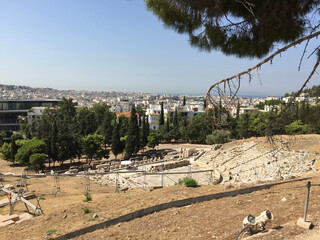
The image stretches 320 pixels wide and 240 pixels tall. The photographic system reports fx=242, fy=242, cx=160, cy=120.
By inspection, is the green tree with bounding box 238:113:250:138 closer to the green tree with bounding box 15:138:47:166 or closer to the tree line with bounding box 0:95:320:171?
the tree line with bounding box 0:95:320:171

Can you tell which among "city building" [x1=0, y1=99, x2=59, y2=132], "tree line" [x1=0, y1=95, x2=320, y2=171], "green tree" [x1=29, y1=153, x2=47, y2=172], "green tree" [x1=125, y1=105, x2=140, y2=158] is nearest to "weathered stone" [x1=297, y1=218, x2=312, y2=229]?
"tree line" [x1=0, y1=95, x2=320, y2=171]

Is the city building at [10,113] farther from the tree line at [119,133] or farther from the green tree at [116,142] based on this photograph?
the green tree at [116,142]

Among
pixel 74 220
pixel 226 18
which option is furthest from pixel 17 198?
pixel 226 18

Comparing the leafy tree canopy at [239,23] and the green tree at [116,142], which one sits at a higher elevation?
the leafy tree canopy at [239,23]

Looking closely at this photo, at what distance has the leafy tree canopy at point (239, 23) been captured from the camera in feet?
15.7

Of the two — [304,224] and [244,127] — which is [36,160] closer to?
[304,224]

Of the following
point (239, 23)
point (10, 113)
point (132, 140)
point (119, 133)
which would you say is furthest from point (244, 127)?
point (10, 113)

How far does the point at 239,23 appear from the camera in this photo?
522 centimetres

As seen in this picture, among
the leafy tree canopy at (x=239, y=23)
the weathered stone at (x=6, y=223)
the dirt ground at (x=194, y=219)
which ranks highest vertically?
the leafy tree canopy at (x=239, y=23)

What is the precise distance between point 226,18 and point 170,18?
3.99 feet

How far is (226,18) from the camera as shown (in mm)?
4973

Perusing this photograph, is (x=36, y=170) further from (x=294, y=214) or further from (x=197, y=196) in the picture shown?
(x=294, y=214)

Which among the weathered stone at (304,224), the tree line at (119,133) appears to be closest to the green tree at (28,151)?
the tree line at (119,133)

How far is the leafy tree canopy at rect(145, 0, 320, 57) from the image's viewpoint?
4.77 metres
